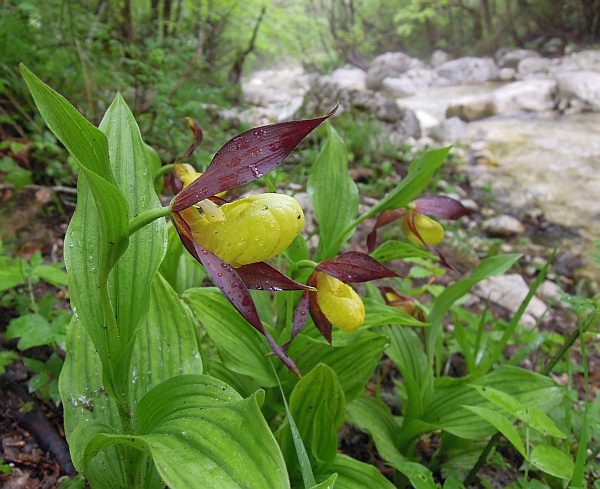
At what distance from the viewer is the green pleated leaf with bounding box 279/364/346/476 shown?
101 cm

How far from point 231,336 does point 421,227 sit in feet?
2.19

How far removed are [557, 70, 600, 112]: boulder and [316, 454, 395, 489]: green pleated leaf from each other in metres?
8.32

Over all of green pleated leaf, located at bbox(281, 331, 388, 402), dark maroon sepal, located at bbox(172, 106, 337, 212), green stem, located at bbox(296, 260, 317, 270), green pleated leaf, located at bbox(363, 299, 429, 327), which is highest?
dark maroon sepal, located at bbox(172, 106, 337, 212)

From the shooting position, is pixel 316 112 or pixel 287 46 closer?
pixel 316 112

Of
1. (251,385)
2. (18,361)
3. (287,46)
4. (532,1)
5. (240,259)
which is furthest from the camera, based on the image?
(532,1)

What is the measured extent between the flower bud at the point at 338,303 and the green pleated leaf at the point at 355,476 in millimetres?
341

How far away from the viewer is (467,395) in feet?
4.17

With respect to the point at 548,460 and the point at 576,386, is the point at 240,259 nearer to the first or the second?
the point at 548,460

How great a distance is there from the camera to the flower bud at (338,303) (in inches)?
38.8

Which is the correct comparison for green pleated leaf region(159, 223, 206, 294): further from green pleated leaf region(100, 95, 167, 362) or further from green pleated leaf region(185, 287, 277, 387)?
green pleated leaf region(100, 95, 167, 362)

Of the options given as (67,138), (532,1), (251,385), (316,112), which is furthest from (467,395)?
(532,1)

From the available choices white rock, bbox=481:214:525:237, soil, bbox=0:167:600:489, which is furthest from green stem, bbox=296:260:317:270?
white rock, bbox=481:214:525:237

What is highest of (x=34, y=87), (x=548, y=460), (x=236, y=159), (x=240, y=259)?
(x=34, y=87)

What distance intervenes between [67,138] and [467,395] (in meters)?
1.18
